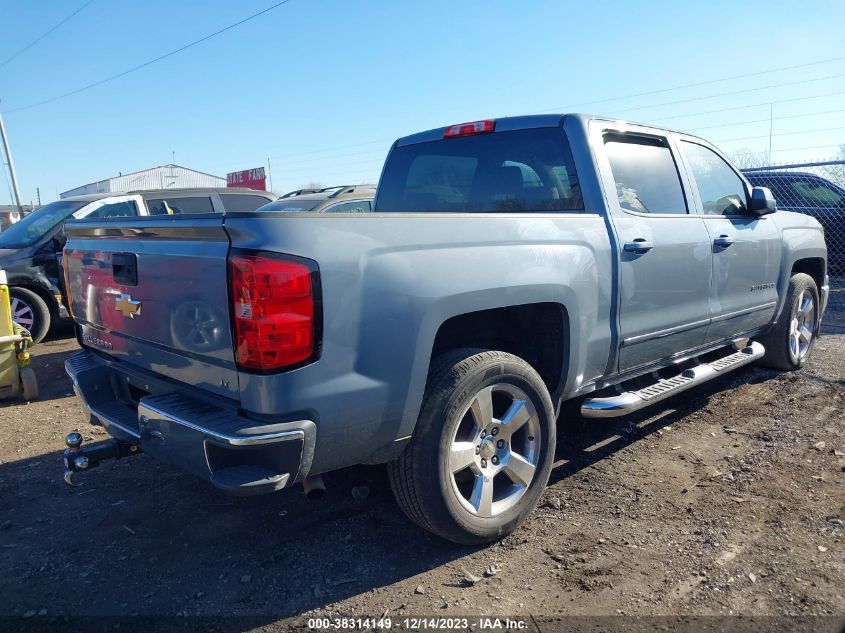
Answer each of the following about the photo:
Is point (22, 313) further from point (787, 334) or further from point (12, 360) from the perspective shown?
point (787, 334)

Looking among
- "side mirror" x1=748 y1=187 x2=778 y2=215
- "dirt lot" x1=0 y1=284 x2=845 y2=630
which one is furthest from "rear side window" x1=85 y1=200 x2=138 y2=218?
"side mirror" x1=748 y1=187 x2=778 y2=215

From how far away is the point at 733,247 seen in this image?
14.6 ft

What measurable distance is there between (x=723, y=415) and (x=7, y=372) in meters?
5.81

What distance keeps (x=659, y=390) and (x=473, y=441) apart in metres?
1.53

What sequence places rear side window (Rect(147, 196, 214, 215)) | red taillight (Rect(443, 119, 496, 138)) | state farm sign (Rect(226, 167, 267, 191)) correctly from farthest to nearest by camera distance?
state farm sign (Rect(226, 167, 267, 191)) → rear side window (Rect(147, 196, 214, 215)) → red taillight (Rect(443, 119, 496, 138))

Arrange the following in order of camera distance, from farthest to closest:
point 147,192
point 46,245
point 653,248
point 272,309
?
point 147,192, point 46,245, point 653,248, point 272,309

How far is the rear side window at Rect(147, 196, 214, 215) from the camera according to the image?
8.73 meters

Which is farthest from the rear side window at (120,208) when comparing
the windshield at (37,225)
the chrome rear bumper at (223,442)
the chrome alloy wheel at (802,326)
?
the chrome alloy wheel at (802,326)

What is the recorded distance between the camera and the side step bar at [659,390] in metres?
3.43

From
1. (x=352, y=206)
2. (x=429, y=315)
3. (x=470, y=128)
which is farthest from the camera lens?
(x=352, y=206)

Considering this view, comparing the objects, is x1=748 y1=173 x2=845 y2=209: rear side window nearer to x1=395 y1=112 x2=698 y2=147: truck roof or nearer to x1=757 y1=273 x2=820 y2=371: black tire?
x1=757 y1=273 x2=820 y2=371: black tire

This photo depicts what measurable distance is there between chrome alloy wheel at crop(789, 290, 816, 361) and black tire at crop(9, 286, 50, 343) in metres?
8.00

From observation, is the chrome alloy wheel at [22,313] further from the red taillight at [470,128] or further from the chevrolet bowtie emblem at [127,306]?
the red taillight at [470,128]

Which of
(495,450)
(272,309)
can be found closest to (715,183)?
(495,450)
